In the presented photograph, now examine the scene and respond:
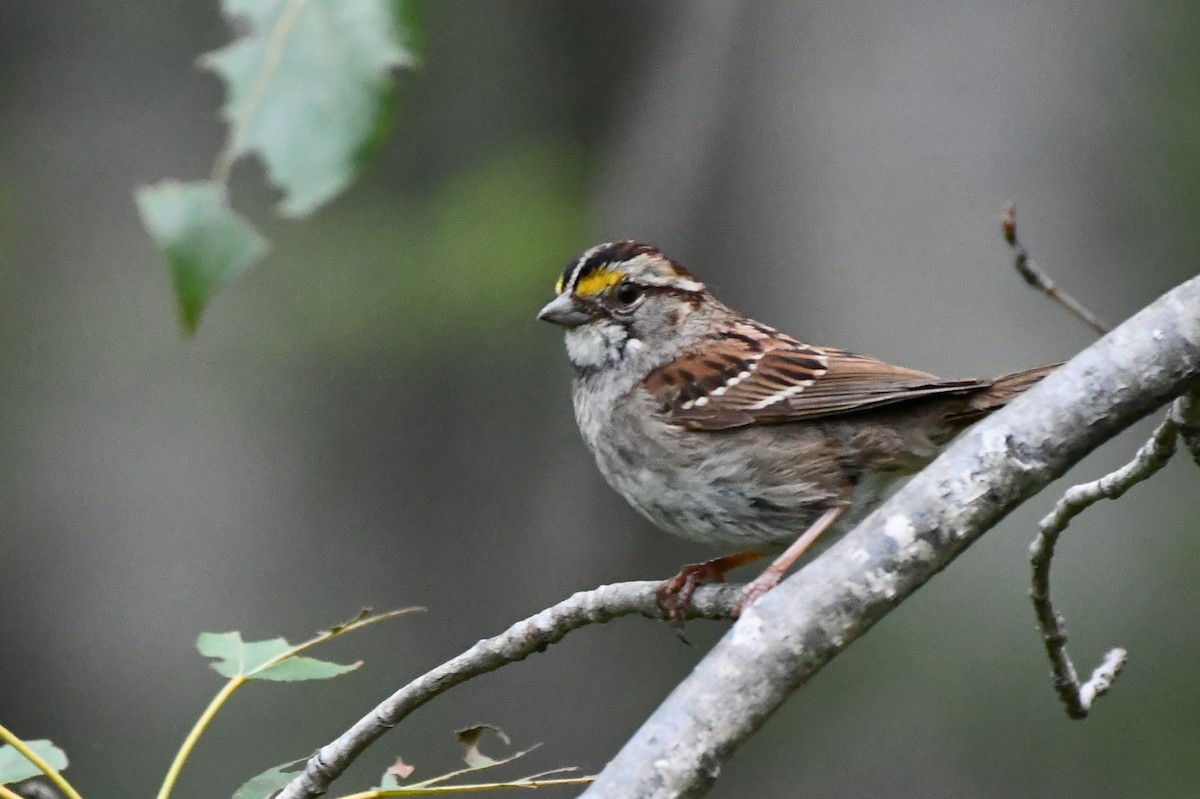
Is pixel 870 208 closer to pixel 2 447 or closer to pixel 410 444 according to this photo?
pixel 410 444

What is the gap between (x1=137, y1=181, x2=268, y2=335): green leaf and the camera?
111cm

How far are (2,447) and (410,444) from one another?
7.21 feet

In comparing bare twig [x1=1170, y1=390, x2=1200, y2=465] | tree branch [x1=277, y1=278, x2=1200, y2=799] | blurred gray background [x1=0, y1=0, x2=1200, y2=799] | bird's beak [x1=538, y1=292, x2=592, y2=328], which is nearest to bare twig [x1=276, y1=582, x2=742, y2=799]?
tree branch [x1=277, y1=278, x2=1200, y2=799]

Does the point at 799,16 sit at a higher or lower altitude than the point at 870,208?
higher

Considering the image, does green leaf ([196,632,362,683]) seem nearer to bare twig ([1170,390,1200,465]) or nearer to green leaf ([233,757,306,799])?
green leaf ([233,757,306,799])

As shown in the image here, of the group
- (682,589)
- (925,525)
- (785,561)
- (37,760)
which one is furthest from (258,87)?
(785,561)

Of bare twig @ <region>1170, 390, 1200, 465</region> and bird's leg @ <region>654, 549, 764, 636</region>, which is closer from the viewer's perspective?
bare twig @ <region>1170, 390, 1200, 465</region>

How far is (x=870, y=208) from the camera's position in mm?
6414

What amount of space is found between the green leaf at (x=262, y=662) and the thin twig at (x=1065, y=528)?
131cm

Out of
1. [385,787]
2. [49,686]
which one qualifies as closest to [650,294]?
[385,787]

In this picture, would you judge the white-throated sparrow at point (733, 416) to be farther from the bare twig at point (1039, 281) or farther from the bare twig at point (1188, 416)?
the bare twig at point (1188, 416)

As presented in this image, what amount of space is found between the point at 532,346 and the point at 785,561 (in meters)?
3.96

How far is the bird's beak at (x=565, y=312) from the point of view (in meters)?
4.16

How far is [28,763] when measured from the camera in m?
2.47
